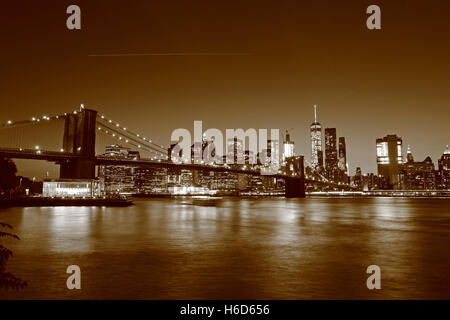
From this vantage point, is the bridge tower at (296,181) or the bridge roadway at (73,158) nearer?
the bridge roadway at (73,158)

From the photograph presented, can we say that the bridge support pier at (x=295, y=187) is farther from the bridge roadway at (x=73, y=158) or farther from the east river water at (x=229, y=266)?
the east river water at (x=229, y=266)

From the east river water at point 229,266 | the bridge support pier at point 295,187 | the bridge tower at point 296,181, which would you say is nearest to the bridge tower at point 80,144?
the east river water at point 229,266

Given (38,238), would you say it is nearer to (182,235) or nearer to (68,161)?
(182,235)

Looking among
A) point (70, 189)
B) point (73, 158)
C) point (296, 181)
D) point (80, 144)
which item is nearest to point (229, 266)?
point (73, 158)

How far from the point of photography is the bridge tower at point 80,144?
165ft

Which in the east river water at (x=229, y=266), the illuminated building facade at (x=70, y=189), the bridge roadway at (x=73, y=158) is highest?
the bridge roadway at (x=73, y=158)

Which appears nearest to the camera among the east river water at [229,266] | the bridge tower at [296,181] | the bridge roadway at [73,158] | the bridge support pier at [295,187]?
the east river water at [229,266]

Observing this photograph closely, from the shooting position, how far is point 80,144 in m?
52.8

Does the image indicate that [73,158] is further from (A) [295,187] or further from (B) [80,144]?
(A) [295,187]

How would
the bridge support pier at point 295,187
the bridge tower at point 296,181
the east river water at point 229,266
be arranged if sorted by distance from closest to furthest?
the east river water at point 229,266 < the bridge tower at point 296,181 < the bridge support pier at point 295,187

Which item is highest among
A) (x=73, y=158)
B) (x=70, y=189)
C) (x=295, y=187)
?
(x=73, y=158)
